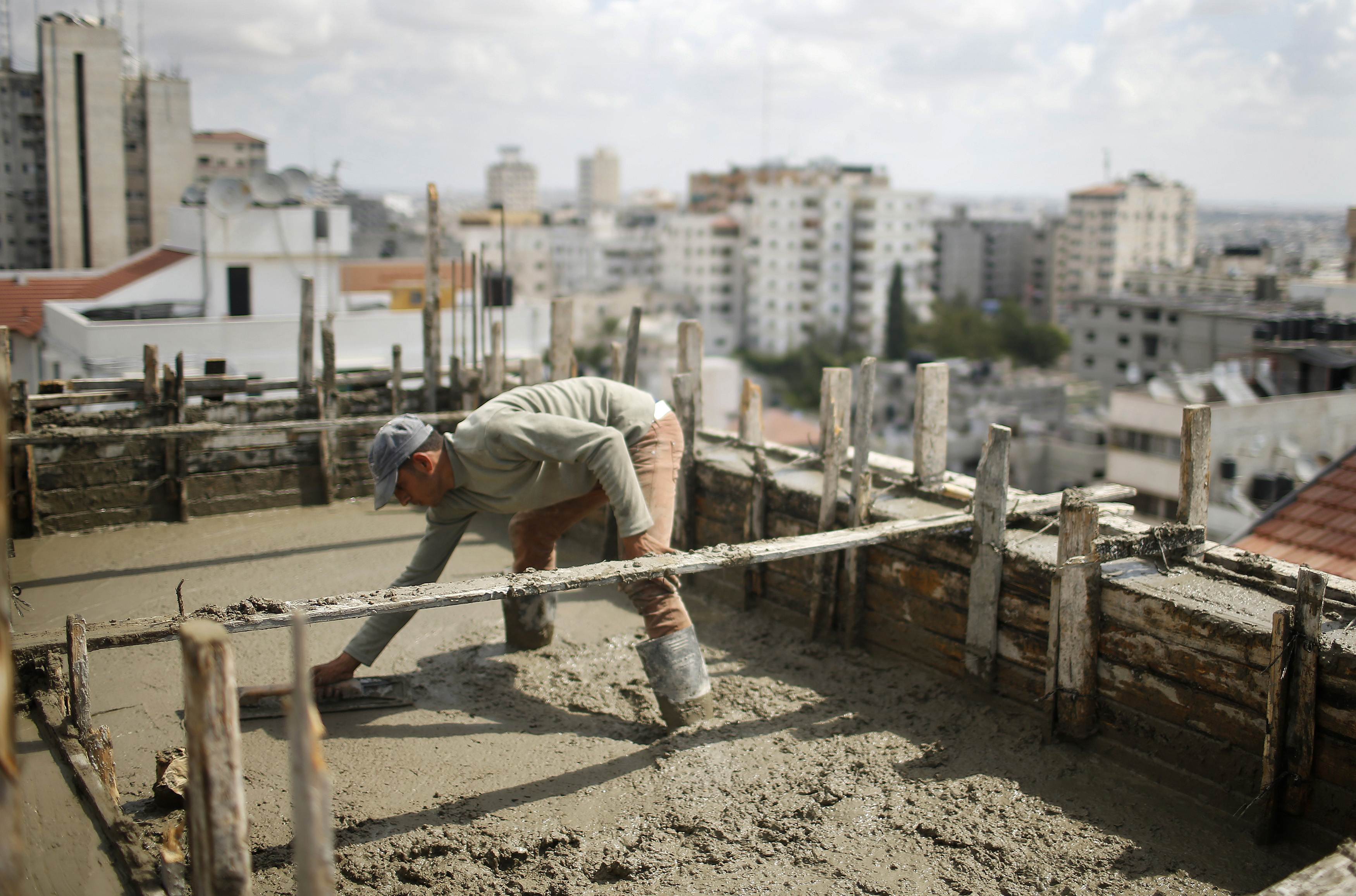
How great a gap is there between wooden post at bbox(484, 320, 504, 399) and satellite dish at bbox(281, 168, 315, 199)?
52.8ft

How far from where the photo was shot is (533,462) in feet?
17.2

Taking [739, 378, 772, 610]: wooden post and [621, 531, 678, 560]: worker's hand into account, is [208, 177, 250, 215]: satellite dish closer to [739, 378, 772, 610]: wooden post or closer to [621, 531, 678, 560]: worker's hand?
[739, 378, 772, 610]: wooden post

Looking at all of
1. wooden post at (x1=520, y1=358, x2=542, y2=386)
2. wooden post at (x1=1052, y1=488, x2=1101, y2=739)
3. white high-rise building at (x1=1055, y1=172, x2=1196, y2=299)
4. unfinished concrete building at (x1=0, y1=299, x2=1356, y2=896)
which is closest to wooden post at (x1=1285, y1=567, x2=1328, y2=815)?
unfinished concrete building at (x1=0, y1=299, x2=1356, y2=896)

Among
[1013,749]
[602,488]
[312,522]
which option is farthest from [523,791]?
[312,522]

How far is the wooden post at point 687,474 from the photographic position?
725 centimetres

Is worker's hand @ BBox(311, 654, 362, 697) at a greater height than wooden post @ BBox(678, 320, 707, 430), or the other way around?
wooden post @ BBox(678, 320, 707, 430)

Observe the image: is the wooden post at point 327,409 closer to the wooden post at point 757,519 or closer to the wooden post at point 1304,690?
the wooden post at point 757,519

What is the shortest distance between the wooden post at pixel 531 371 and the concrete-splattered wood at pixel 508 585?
4146 mm

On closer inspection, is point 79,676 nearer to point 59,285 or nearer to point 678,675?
point 678,675

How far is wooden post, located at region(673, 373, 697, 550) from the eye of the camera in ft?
23.8

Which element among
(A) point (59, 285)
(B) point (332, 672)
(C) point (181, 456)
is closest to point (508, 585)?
(B) point (332, 672)

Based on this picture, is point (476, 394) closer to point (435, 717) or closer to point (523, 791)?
point (435, 717)

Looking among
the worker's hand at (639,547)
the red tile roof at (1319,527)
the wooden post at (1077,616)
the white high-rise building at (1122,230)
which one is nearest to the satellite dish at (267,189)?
the worker's hand at (639,547)

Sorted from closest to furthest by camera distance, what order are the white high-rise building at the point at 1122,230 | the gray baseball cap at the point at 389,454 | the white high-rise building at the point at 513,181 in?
the gray baseball cap at the point at 389,454 → the white high-rise building at the point at 1122,230 → the white high-rise building at the point at 513,181
